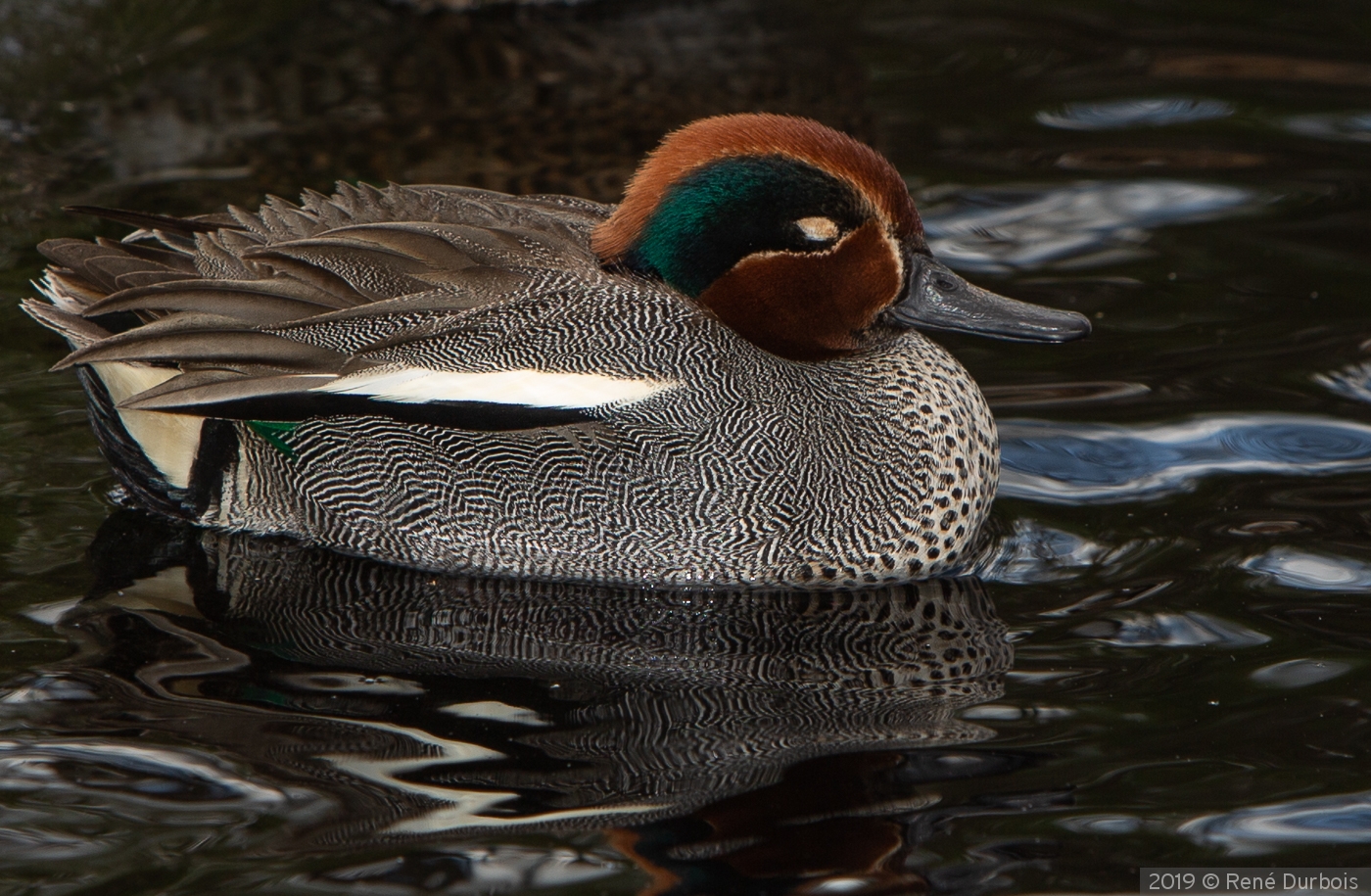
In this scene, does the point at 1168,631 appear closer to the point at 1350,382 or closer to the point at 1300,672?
the point at 1300,672

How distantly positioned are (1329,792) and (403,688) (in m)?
2.46

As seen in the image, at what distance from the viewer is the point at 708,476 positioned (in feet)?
17.3

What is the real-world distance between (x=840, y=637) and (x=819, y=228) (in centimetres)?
125

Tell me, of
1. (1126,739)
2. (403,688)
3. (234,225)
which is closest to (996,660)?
(1126,739)

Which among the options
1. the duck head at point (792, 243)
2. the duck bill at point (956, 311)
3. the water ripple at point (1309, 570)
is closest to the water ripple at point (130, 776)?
the duck head at point (792, 243)

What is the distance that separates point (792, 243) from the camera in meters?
5.20

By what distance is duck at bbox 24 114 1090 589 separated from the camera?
5.18 meters

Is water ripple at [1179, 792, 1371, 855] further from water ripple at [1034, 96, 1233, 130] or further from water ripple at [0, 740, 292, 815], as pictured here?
water ripple at [1034, 96, 1233, 130]

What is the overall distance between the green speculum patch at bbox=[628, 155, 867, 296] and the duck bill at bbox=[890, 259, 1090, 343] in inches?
14.7

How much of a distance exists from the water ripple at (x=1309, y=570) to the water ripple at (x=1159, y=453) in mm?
526

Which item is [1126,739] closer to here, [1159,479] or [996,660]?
[996,660]

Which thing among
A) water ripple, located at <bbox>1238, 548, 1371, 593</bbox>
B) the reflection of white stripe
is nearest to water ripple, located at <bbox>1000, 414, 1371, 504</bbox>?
water ripple, located at <bbox>1238, 548, 1371, 593</bbox>

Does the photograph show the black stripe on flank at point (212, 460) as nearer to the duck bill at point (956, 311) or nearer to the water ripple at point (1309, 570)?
the duck bill at point (956, 311)

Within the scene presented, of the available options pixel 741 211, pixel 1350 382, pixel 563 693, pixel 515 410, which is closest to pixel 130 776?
pixel 563 693
